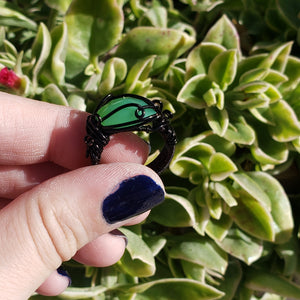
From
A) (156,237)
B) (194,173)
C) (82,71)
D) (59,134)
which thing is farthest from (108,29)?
(156,237)

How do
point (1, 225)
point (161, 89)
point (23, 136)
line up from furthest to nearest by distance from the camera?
point (161, 89) < point (23, 136) < point (1, 225)

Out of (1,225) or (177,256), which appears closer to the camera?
(1,225)

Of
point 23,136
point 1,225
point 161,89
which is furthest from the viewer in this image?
point 161,89

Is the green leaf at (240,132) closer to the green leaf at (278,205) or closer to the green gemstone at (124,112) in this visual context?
the green leaf at (278,205)

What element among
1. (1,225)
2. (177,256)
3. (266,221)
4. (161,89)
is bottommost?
(177,256)

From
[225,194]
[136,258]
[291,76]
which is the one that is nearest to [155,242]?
[136,258]

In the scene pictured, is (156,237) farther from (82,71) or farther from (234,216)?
(82,71)
